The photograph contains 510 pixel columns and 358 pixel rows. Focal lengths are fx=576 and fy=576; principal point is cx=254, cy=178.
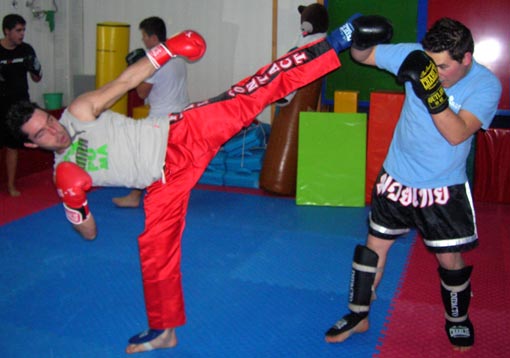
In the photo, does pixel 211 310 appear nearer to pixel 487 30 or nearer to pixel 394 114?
pixel 394 114

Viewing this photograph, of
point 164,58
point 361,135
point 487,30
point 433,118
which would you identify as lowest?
point 361,135

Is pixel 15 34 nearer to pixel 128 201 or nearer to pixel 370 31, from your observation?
pixel 128 201

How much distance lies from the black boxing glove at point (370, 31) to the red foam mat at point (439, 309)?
153cm

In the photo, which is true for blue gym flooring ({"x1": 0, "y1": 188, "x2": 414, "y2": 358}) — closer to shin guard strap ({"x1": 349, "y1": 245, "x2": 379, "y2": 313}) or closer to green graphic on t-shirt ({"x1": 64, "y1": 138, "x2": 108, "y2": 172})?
shin guard strap ({"x1": 349, "y1": 245, "x2": 379, "y2": 313})

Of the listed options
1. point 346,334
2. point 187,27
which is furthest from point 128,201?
point 346,334

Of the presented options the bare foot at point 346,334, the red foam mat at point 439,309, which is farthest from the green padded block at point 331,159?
the bare foot at point 346,334

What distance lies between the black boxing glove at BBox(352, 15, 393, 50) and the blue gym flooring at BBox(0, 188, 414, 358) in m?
1.52

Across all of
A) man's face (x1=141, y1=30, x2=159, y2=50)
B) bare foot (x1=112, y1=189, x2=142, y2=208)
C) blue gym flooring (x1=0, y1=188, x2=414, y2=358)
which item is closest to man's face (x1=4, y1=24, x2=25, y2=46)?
man's face (x1=141, y1=30, x2=159, y2=50)

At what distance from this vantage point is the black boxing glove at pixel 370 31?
8.77 ft

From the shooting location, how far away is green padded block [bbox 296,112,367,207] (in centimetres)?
555

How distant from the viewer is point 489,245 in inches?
177

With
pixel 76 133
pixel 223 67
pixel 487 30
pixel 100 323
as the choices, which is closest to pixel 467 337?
pixel 100 323

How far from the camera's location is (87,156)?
2652mm

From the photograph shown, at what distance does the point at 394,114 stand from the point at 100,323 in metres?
3.46
